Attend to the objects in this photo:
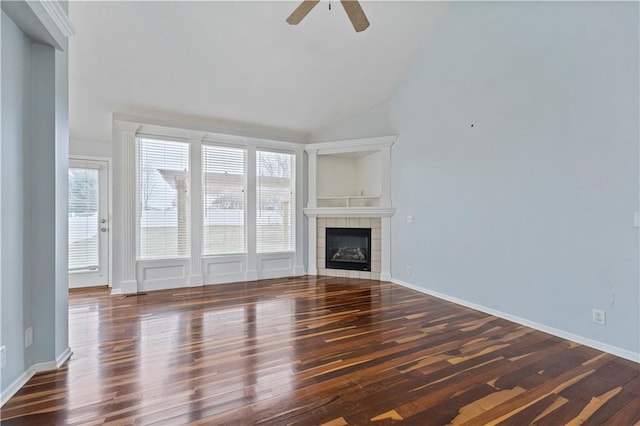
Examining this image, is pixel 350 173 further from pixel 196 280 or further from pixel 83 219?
pixel 83 219

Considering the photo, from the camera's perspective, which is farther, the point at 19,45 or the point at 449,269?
the point at 449,269

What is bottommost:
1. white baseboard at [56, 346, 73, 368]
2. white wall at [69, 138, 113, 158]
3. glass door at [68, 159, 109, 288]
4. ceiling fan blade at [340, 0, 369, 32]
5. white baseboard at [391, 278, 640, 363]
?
white baseboard at [391, 278, 640, 363]

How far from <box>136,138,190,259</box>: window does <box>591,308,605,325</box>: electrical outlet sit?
5.07 meters

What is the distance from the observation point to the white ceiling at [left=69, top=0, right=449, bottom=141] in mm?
3143

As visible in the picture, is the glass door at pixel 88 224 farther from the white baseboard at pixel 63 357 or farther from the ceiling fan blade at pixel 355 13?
the ceiling fan blade at pixel 355 13

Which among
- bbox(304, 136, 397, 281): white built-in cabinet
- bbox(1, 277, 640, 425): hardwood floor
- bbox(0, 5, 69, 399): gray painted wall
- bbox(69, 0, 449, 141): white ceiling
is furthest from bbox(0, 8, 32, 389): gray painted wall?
bbox(304, 136, 397, 281): white built-in cabinet

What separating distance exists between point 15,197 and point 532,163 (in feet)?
14.7

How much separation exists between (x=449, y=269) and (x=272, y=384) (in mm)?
2974

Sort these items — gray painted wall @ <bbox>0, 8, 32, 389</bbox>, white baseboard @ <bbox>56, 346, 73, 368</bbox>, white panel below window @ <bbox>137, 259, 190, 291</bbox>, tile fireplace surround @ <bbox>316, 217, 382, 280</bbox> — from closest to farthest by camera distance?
gray painted wall @ <bbox>0, 8, 32, 389</bbox>, white baseboard @ <bbox>56, 346, 73, 368</bbox>, white panel below window @ <bbox>137, 259, 190, 291</bbox>, tile fireplace surround @ <bbox>316, 217, 382, 280</bbox>

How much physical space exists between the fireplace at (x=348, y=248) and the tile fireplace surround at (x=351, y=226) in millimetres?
67

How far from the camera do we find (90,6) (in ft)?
9.20

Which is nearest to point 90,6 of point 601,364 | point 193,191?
point 193,191

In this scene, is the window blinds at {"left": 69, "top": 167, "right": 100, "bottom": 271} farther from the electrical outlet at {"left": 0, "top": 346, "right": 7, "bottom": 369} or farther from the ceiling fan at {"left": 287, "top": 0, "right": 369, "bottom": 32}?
the ceiling fan at {"left": 287, "top": 0, "right": 369, "bottom": 32}

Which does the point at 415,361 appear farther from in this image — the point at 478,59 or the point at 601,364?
the point at 478,59
